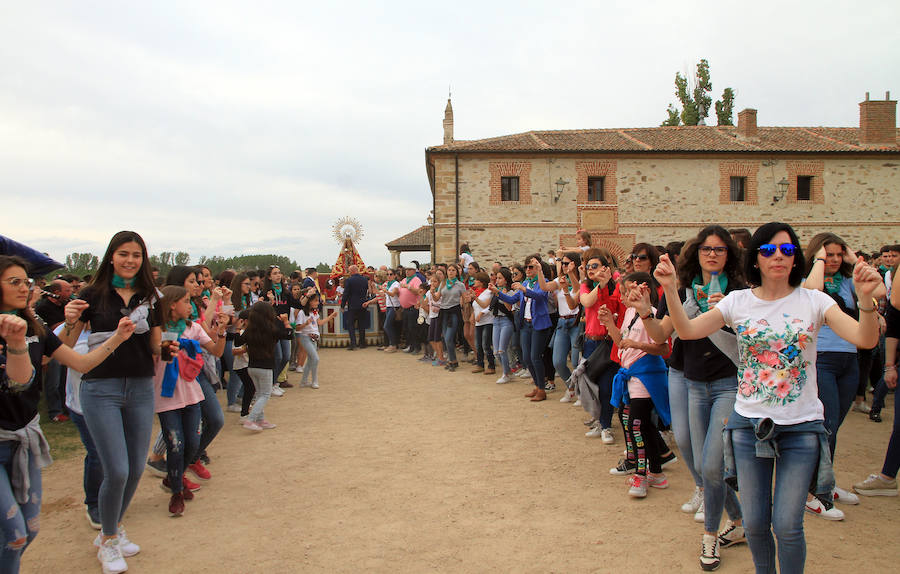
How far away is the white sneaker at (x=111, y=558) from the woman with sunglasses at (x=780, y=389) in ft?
11.6

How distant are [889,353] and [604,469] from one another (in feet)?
8.12

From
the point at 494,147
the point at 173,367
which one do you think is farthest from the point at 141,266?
the point at 494,147

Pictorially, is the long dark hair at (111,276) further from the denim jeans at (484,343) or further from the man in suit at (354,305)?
the man in suit at (354,305)

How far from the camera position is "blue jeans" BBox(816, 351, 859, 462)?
4324 millimetres

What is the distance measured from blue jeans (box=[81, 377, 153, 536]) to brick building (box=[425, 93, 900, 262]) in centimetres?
1948

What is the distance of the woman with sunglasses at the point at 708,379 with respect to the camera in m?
3.47

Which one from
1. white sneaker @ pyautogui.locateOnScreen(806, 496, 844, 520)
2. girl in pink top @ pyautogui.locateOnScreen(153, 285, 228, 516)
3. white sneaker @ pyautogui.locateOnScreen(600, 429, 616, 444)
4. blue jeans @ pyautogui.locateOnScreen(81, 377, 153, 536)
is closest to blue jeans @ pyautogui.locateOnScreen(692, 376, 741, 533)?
white sneaker @ pyautogui.locateOnScreen(806, 496, 844, 520)

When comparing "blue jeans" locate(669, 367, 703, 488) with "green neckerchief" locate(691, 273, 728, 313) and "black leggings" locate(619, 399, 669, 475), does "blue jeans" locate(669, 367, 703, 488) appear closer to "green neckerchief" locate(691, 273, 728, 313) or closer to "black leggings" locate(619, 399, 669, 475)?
"green neckerchief" locate(691, 273, 728, 313)

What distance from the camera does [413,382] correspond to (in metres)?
10.1

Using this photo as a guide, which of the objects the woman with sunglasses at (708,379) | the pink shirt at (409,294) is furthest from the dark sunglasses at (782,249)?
the pink shirt at (409,294)

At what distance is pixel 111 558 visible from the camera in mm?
3619

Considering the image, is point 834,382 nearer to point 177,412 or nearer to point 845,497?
point 845,497

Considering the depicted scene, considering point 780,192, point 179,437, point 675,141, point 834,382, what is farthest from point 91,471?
point 780,192

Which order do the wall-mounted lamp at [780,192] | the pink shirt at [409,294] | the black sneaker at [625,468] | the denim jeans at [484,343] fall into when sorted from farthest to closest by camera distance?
the wall-mounted lamp at [780,192]
the pink shirt at [409,294]
the denim jeans at [484,343]
the black sneaker at [625,468]
